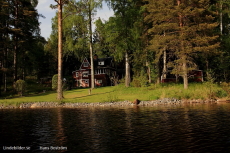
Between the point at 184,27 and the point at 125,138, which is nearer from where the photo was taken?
the point at 125,138

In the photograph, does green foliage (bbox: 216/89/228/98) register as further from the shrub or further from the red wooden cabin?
the red wooden cabin

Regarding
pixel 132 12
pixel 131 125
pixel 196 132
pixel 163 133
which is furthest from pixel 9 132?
pixel 132 12

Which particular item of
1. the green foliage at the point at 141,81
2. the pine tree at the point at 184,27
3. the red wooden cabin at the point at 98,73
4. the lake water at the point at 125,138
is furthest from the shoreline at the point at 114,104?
the red wooden cabin at the point at 98,73

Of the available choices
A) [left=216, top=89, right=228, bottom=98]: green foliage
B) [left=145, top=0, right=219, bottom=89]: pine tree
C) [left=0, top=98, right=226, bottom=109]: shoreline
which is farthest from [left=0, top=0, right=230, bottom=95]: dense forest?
[left=0, top=98, right=226, bottom=109]: shoreline

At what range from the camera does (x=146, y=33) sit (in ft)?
114

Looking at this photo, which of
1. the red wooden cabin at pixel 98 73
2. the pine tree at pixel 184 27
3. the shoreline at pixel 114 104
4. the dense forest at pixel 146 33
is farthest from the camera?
the red wooden cabin at pixel 98 73

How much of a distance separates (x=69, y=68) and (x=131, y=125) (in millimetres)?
72059

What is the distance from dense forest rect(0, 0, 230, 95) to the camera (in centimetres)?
2850

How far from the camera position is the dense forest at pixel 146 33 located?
93.5 ft

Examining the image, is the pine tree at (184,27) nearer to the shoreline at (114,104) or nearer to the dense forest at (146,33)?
the dense forest at (146,33)

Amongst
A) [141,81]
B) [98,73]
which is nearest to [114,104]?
[141,81]

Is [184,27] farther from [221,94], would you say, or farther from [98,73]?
[98,73]

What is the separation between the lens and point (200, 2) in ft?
92.1

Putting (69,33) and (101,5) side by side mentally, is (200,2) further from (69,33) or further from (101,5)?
(69,33)
